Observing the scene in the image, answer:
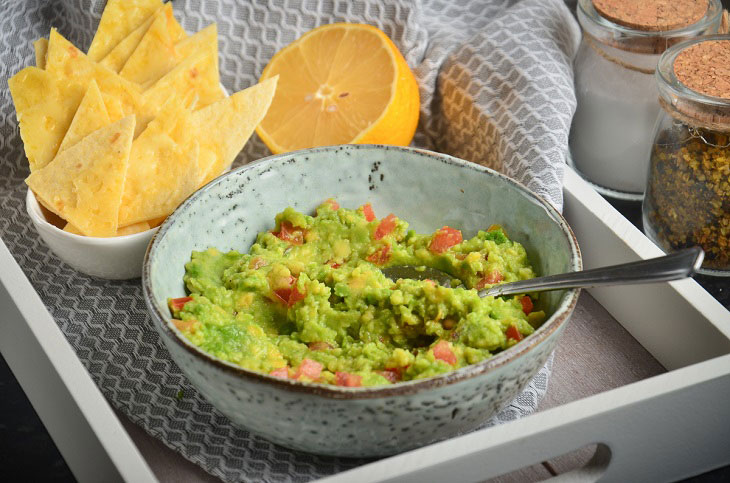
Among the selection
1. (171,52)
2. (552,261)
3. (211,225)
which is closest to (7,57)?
(171,52)

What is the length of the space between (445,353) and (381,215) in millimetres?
552

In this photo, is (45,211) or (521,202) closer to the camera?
(521,202)

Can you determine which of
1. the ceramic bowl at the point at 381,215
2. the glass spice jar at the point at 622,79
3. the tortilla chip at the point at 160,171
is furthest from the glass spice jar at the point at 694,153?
the tortilla chip at the point at 160,171

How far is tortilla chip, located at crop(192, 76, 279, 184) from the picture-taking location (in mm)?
A: 1877

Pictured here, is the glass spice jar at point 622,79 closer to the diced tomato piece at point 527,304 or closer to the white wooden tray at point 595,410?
the white wooden tray at point 595,410

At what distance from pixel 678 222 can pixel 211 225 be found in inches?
38.7

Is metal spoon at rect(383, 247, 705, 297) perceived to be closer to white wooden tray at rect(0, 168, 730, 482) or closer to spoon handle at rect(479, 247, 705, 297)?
spoon handle at rect(479, 247, 705, 297)

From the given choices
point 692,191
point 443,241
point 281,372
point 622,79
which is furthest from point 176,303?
point 622,79

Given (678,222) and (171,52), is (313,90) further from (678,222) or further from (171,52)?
(678,222)

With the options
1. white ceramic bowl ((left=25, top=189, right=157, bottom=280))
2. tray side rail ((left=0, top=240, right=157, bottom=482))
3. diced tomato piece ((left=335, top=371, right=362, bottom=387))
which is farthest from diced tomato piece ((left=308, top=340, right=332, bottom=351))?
white ceramic bowl ((left=25, top=189, right=157, bottom=280))

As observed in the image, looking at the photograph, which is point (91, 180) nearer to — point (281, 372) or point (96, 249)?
point (96, 249)

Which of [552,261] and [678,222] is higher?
[552,261]

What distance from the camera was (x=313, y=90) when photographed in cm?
211

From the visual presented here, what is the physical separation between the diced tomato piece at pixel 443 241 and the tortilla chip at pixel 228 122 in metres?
0.50
